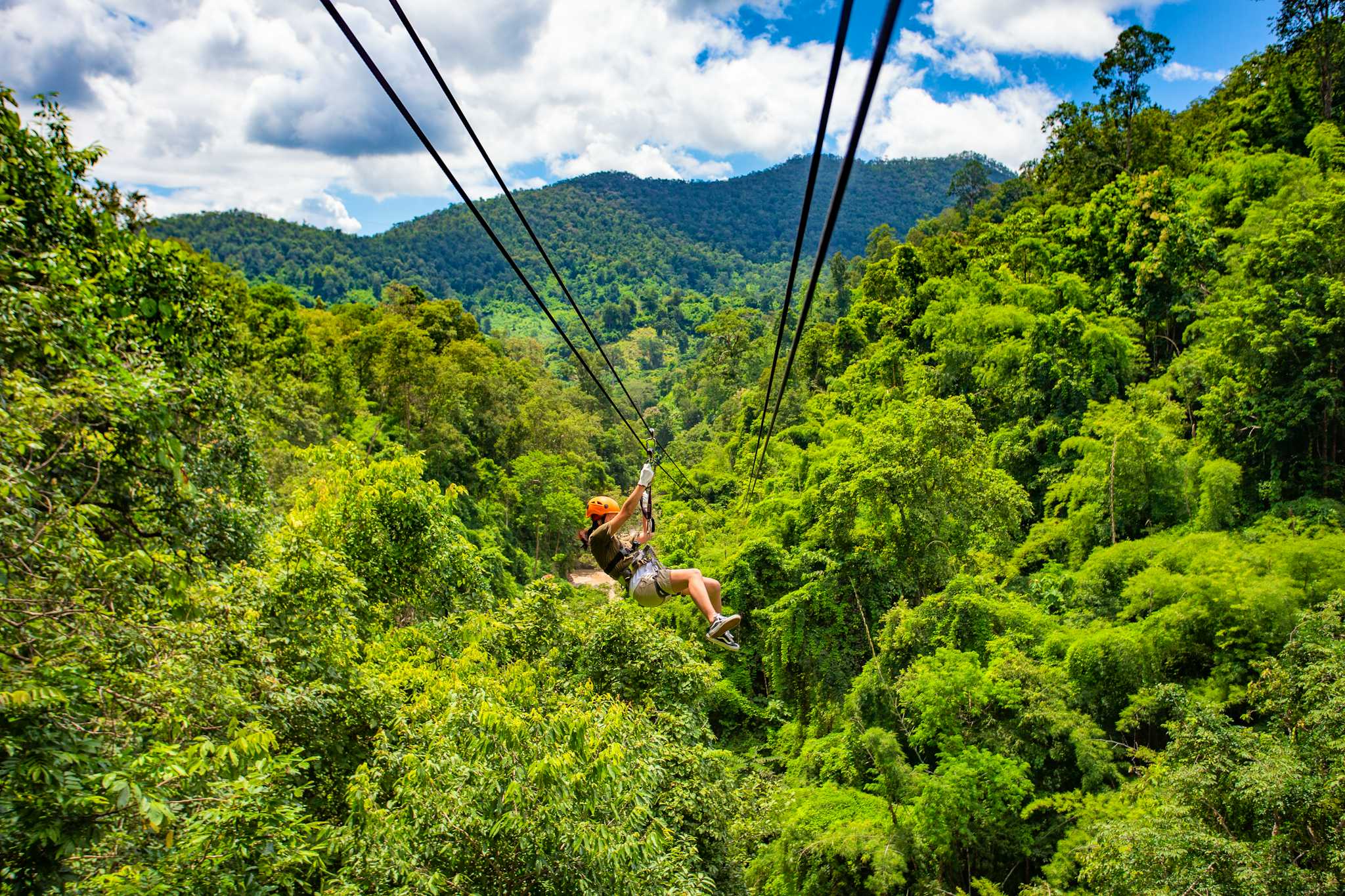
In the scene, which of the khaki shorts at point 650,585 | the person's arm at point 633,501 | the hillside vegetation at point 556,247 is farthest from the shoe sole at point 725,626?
the hillside vegetation at point 556,247

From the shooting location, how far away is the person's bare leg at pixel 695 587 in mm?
5789

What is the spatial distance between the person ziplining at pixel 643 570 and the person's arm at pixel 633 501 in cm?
1

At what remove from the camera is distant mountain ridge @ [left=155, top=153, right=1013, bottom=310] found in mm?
137500

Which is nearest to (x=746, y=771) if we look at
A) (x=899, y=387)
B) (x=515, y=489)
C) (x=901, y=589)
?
(x=901, y=589)

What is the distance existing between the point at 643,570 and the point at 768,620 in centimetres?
1026

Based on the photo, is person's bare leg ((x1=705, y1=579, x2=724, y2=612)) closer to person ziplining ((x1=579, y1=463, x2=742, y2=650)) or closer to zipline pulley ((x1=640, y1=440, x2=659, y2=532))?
person ziplining ((x1=579, y1=463, x2=742, y2=650))

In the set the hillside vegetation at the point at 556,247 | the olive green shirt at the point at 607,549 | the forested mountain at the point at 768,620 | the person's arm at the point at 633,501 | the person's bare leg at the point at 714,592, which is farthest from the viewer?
the hillside vegetation at the point at 556,247

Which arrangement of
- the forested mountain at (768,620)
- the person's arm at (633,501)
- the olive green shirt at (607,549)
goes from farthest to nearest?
the olive green shirt at (607,549), the person's arm at (633,501), the forested mountain at (768,620)

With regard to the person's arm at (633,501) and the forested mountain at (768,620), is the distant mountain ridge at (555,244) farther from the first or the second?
the person's arm at (633,501)

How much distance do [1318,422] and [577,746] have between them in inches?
615

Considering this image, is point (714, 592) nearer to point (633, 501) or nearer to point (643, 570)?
point (643, 570)

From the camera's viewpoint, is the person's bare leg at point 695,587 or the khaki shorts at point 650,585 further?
the person's bare leg at point 695,587

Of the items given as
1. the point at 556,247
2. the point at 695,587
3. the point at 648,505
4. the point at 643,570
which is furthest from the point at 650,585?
the point at 556,247

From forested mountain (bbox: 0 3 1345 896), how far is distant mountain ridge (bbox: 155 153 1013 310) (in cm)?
11294
